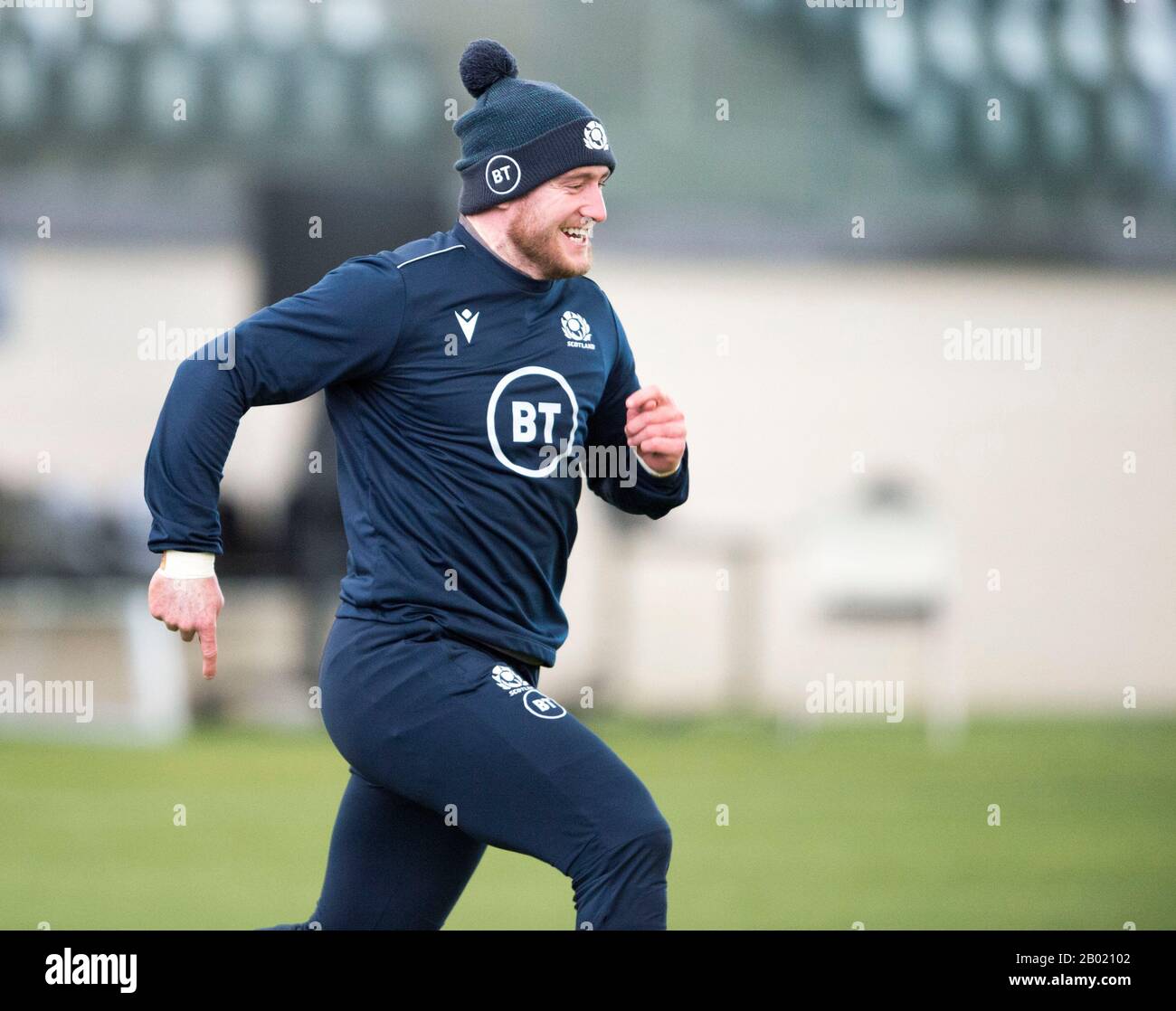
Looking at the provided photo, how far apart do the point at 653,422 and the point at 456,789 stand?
35.3 inches

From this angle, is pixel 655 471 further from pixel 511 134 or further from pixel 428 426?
pixel 511 134

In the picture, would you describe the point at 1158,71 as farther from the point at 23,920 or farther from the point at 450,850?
the point at 450,850

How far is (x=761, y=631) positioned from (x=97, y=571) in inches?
229

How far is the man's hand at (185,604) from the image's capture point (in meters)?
3.62

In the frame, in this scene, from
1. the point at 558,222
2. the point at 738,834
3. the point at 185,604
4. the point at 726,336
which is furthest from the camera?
the point at 726,336

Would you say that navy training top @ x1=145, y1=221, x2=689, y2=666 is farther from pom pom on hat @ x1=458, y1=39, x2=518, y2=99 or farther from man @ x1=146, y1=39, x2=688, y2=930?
pom pom on hat @ x1=458, y1=39, x2=518, y2=99

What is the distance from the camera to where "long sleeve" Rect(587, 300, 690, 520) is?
4.26 meters

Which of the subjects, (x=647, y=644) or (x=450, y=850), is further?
(x=647, y=644)

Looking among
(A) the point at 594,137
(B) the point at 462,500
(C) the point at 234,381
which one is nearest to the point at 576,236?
(A) the point at 594,137

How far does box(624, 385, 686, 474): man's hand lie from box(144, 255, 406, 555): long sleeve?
0.56m

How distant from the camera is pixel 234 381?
3703 millimetres

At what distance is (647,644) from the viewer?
16.1m
